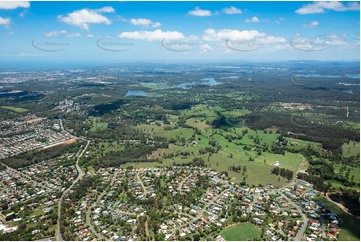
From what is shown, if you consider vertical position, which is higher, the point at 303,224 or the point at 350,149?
the point at 350,149

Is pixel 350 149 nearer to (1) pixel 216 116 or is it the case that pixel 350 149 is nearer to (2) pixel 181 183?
(2) pixel 181 183

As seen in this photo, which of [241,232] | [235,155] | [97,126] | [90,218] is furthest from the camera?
[97,126]

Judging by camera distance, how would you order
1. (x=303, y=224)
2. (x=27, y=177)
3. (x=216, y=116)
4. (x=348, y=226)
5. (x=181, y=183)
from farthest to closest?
(x=216, y=116), (x=27, y=177), (x=181, y=183), (x=303, y=224), (x=348, y=226)

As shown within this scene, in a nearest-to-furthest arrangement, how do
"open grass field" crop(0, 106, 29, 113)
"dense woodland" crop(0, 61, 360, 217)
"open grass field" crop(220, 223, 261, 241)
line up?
"open grass field" crop(220, 223, 261, 241) < "dense woodland" crop(0, 61, 360, 217) < "open grass field" crop(0, 106, 29, 113)

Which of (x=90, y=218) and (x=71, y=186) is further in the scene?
(x=71, y=186)

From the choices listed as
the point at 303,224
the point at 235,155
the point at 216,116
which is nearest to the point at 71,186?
the point at 235,155

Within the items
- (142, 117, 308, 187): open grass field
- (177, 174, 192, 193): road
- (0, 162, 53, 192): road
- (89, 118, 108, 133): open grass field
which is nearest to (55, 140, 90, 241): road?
(0, 162, 53, 192): road

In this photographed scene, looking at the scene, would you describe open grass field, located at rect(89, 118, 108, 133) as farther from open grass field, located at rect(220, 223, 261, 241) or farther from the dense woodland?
open grass field, located at rect(220, 223, 261, 241)
